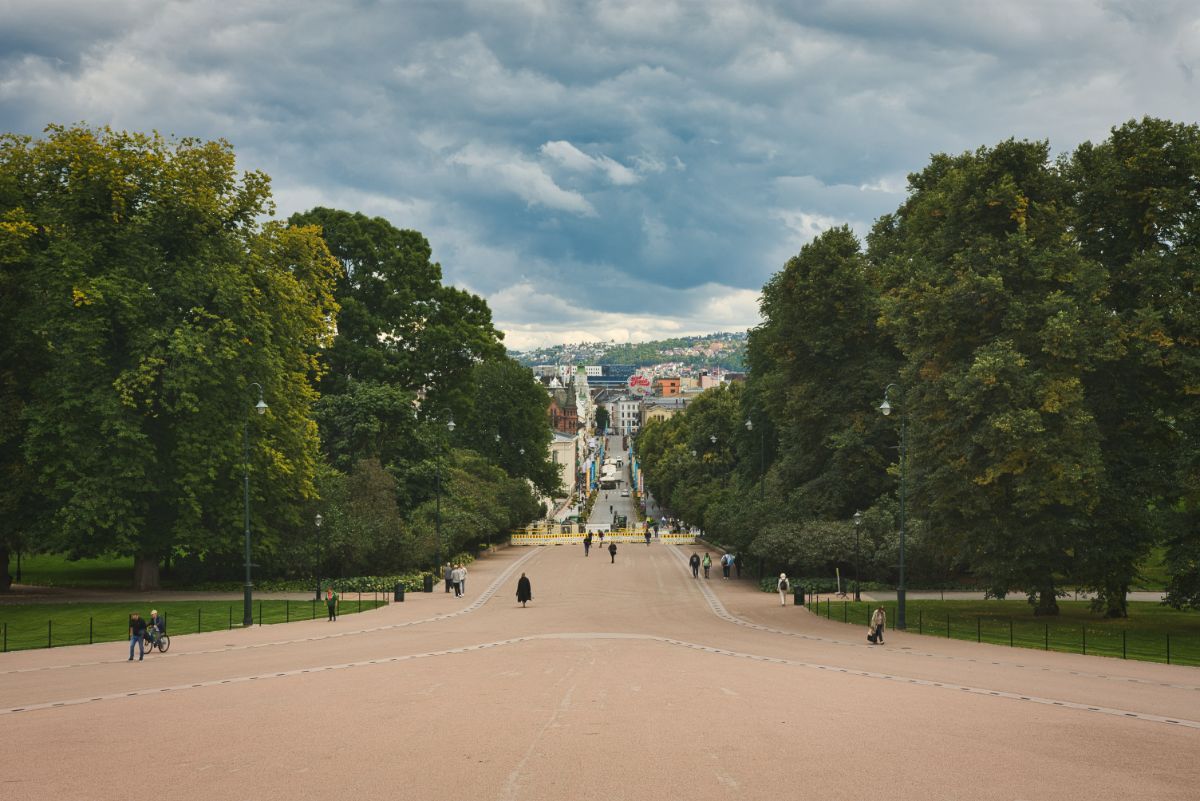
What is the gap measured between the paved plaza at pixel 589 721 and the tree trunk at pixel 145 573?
14910mm

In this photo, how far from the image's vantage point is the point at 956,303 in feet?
110

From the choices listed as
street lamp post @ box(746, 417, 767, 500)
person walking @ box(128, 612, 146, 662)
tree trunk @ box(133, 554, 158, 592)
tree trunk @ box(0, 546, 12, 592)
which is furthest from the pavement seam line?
street lamp post @ box(746, 417, 767, 500)

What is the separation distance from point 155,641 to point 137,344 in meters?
15.1

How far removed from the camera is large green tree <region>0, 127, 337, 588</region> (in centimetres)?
3678

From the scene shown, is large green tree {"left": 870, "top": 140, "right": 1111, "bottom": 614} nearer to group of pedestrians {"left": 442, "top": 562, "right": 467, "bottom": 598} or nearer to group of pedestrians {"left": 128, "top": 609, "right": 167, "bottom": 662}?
group of pedestrians {"left": 442, "top": 562, "right": 467, "bottom": 598}

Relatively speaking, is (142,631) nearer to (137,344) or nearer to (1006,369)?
(137,344)

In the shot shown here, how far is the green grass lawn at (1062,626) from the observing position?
2731cm

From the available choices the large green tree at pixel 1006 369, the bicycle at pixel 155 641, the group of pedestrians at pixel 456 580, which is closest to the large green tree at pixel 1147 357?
the large green tree at pixel 1006 369

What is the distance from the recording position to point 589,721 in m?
15.3

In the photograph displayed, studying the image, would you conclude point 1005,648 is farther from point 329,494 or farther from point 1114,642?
point 329,494

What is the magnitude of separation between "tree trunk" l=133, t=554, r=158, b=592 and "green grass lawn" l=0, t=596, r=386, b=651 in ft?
15.2

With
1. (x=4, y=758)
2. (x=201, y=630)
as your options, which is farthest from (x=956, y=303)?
(x=4, y=758)

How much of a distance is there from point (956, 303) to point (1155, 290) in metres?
5.89

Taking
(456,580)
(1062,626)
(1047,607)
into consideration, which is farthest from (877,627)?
(456,580)
